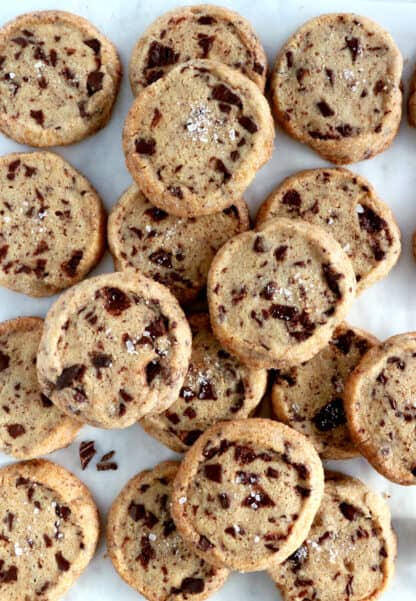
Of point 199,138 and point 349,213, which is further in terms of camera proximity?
point 349,213

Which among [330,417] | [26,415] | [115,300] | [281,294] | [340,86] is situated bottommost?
[26,415]

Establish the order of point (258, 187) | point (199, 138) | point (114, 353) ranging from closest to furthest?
point (114, 353)
point (199, 138)
point (258, 187)

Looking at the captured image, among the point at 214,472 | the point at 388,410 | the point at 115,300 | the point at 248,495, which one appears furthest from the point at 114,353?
the point at 388,410

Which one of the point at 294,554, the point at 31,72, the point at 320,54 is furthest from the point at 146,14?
the point at 294,554

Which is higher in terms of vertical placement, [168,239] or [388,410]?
[168,239]

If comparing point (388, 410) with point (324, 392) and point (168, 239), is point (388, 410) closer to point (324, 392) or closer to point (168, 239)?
point (324, 392)

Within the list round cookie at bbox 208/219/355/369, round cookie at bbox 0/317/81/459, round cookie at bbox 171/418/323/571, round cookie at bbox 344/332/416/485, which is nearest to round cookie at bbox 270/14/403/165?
round cookie at bbox 208/219/355/369
